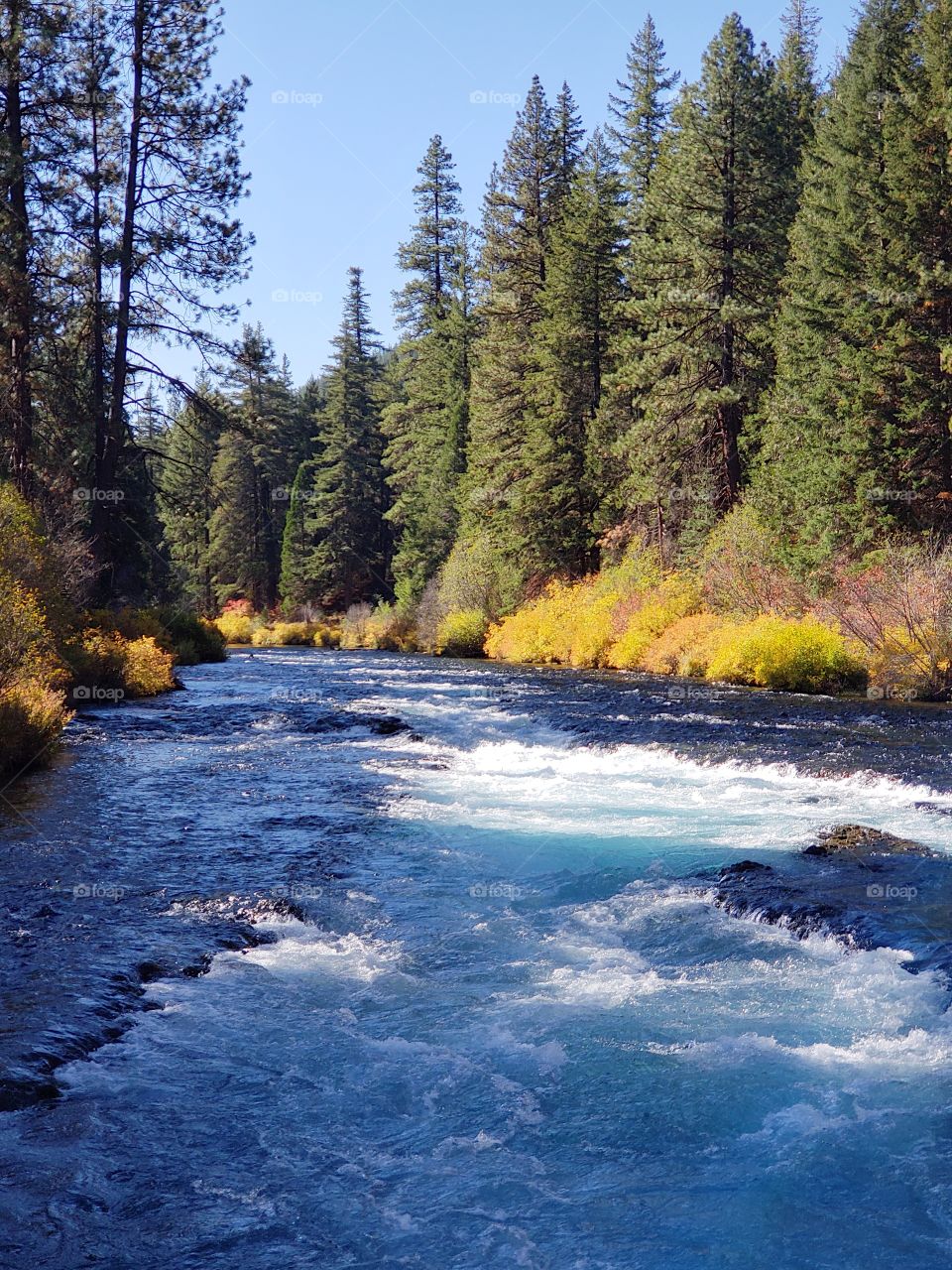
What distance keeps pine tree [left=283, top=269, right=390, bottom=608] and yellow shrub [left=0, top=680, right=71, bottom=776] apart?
1878 inches

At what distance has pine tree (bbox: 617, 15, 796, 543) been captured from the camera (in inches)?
1182

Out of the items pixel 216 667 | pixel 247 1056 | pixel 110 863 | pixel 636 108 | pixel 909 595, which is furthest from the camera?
pixel 636 108

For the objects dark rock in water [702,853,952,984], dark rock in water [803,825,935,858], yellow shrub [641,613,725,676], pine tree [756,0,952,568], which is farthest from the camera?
yellow shrub [641,613,725,676]

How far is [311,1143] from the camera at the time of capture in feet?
16.0

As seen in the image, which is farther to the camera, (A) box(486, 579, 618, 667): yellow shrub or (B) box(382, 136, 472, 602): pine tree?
(B) box(382, 136, 472, 602): pine tree

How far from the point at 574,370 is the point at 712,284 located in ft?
23.5

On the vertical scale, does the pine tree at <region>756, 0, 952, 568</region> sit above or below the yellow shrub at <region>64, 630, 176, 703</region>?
above

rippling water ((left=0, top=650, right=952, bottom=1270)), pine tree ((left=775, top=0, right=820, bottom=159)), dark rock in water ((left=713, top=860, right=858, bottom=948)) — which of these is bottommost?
rippling water ((left=0, top=650, right=952, bottom=1270))

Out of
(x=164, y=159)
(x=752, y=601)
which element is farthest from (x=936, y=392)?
(x=164, y=159)

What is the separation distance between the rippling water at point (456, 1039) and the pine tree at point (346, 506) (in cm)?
4954

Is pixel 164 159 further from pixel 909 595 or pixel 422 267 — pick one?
pixel 422 267

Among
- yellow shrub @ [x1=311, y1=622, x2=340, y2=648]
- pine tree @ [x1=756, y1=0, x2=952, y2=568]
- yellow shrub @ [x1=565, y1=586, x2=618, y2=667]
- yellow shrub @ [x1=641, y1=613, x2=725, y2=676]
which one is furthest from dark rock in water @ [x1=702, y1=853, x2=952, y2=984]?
yellow shrub @ [x1=311, y1=622, x2=340, y2=648]

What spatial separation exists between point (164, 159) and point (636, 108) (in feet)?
103

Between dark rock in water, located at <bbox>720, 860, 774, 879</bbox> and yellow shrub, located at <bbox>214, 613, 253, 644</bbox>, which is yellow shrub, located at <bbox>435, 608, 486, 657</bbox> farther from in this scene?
dark rock in water, located at <bbox>720, 860, 774, 879</bbox>
